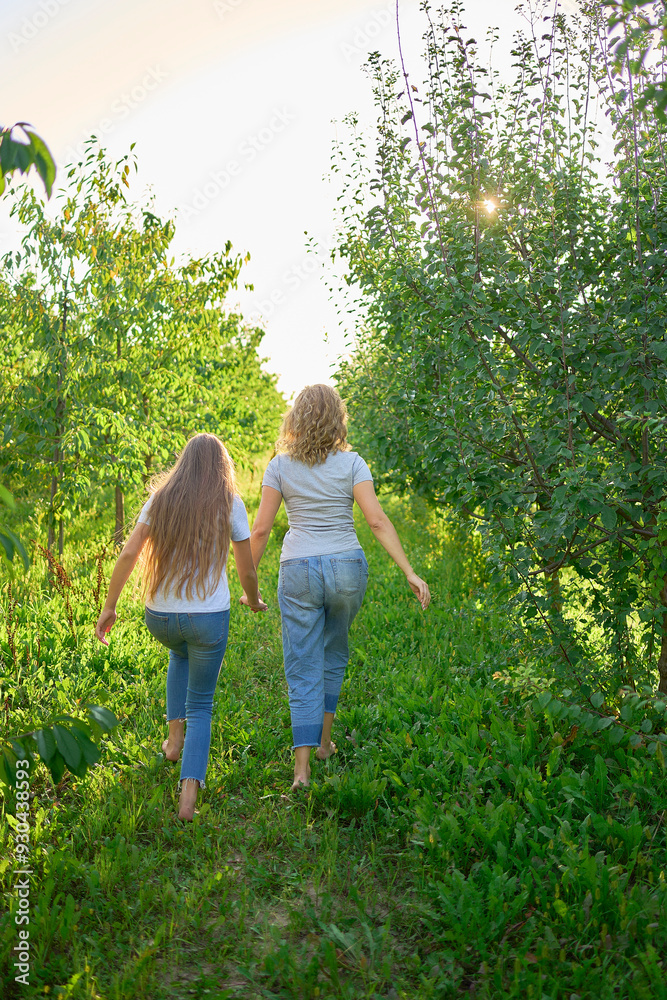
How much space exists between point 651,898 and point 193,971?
1697mm

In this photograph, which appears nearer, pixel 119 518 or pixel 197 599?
pixel 197 599

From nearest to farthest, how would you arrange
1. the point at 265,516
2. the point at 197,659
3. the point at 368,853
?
the point at 368,853 < the point at 197,659 < the point at 265,516

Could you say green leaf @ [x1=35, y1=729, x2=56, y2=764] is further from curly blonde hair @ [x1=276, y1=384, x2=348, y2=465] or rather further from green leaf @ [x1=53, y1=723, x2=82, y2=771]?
curly blonde hair @ [x1=276, y1=384, x2=348, y2=465]

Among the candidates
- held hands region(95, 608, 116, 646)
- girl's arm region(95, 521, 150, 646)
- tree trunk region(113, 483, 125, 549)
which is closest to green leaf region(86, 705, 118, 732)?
girl's arm region(95, 521, 150, 646)

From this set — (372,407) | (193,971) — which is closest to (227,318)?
(372,407)

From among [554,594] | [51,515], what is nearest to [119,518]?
[51,515]

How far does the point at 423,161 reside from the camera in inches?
156

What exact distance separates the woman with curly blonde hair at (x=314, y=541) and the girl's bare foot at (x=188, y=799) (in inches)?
20.8

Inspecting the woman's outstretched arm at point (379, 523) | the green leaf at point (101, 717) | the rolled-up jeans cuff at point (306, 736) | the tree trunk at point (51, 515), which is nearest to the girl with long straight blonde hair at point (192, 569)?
the rolled-up jeans cuff at point (306, 736)

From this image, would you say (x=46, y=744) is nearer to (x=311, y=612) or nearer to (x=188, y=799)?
(x=188, y=799)

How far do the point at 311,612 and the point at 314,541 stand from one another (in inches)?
14.9

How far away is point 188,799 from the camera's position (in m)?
3.50

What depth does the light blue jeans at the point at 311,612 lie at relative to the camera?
379cm

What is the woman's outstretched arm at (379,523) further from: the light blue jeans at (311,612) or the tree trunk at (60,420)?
the tree trunk at (60,420)
